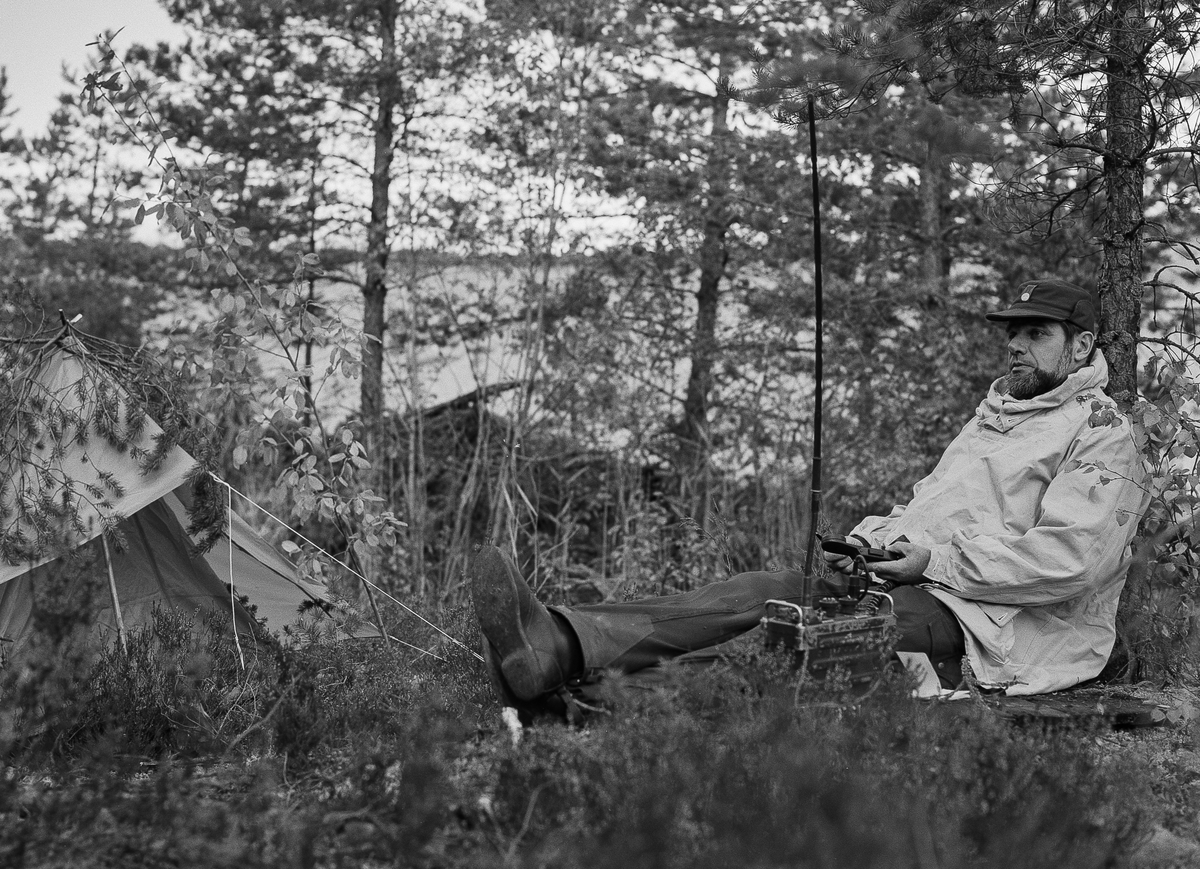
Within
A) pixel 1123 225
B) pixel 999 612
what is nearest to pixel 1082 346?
pixel 1123 225

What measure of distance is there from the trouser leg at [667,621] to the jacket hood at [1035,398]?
4.04 ft

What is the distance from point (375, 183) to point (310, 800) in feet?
38.4

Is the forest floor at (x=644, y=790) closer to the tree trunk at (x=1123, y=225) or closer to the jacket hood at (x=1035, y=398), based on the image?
the jacket hood at (x=1035, y=398)

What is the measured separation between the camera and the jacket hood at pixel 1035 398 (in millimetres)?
4441

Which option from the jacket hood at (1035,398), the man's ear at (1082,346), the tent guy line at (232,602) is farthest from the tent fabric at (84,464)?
the man's ear at (1082,346)

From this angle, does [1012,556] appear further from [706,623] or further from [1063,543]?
[706,623]

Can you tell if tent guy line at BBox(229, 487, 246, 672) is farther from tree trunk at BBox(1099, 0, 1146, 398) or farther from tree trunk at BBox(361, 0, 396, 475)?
tree trunk at BBox(361, 0, 396, 475)

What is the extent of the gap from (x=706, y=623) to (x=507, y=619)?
2.41 feet

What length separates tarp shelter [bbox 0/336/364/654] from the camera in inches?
181

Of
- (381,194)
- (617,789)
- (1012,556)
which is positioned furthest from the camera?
(381,194)

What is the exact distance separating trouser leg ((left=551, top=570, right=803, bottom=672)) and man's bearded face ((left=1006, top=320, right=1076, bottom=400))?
1.33 meters

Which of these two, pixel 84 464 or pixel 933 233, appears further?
pixel 933 233

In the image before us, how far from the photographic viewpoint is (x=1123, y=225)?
500cm

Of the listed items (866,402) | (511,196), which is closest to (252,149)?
(511,196)
